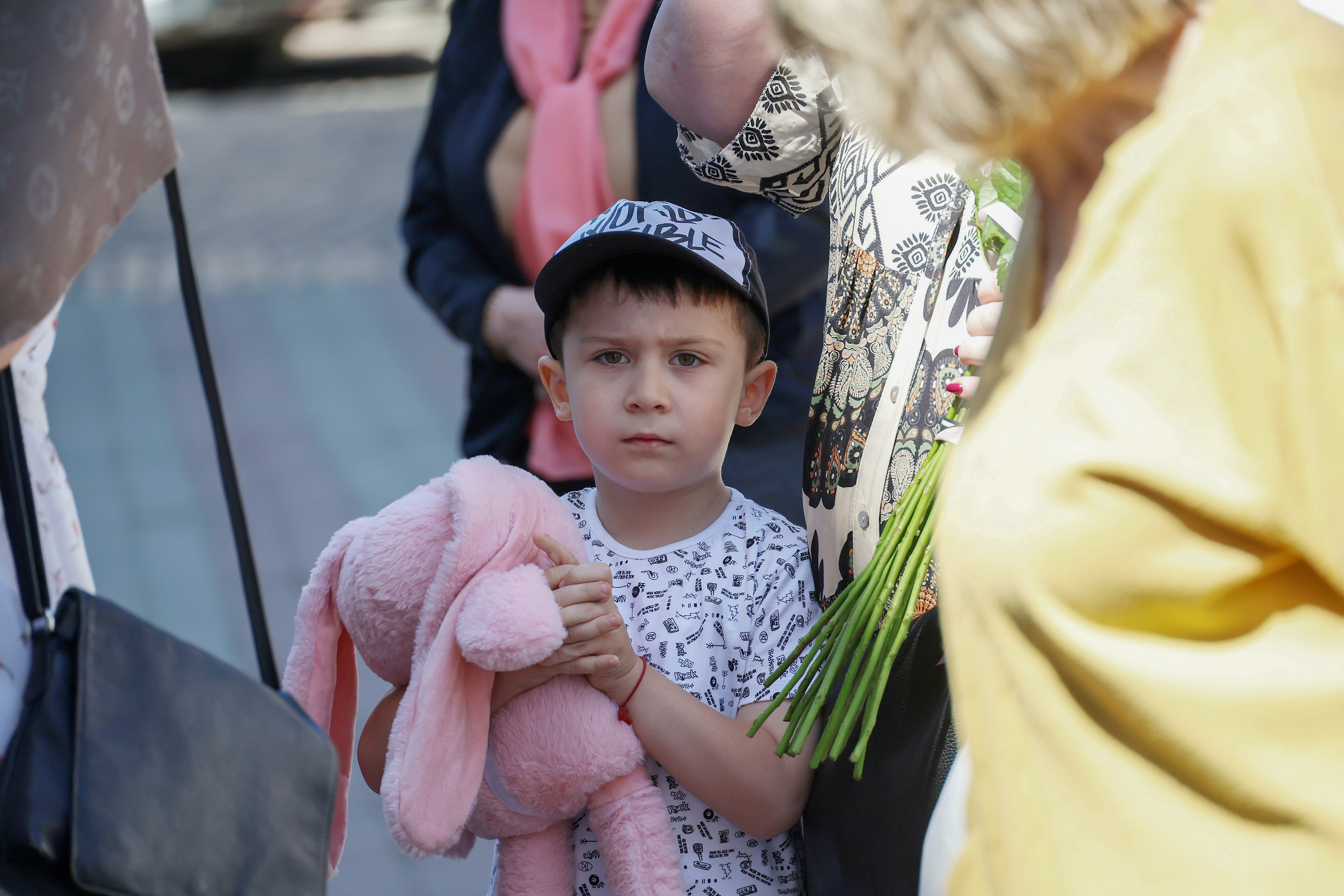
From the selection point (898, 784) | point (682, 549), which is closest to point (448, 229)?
point (682, 549)

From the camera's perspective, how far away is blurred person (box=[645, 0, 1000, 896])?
3.66 ft

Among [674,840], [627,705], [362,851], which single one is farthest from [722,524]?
[362,851]

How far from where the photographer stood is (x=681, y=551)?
4.82ft

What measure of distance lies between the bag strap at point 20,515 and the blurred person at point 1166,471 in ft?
2.62

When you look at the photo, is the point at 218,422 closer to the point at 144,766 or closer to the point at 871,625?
the point at 144,766

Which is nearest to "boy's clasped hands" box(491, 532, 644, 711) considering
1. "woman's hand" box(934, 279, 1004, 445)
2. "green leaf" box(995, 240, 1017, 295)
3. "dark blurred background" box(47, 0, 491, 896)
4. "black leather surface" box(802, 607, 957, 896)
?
"black leather surface" box(802, 607, 957, 896)

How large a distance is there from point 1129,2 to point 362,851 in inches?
110

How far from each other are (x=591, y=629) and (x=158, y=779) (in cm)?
45

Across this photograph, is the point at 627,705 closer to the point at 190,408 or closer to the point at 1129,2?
the point at 1129,2

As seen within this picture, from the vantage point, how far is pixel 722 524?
150cm

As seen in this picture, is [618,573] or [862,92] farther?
[618,573]

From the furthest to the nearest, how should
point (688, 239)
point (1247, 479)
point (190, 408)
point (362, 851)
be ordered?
point (190, 408) → point (362, 851) → point (688, 239) → point (1247, 479)

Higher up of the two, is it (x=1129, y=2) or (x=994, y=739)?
(x=1129, y=2)

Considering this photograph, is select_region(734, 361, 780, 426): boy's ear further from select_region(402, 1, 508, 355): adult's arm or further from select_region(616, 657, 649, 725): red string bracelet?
select_region(402, 1, 508, 355): adult's arm
